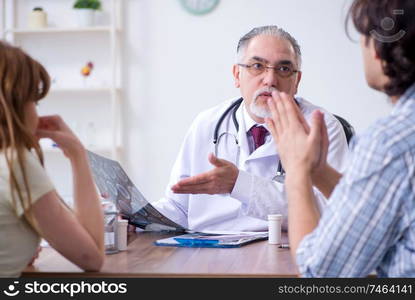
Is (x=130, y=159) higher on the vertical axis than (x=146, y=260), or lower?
lower

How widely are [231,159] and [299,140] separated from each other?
113cm

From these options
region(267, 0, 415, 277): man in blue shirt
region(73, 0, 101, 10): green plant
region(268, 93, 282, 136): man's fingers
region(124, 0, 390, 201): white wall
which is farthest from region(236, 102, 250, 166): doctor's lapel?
region(73, 0, 101, 10): green plant

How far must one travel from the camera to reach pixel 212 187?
6.50 ft

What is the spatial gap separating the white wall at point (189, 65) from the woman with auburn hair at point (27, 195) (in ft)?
10.9

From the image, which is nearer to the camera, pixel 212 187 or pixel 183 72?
pixel 212 187

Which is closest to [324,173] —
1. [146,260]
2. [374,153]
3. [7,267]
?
[374,153]

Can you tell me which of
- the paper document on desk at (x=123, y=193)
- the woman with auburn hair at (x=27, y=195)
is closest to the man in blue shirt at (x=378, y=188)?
the woman with auburn hair at (x=27, y=195)

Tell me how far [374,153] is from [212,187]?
2.86 feet

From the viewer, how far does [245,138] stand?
2508 millimetres

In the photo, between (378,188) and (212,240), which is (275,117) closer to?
(378,188)

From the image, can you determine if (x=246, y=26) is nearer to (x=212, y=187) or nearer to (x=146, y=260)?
(x=212, y=187)

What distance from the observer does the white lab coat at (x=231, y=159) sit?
237 centimetres


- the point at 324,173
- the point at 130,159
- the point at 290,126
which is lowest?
the point at 130,159

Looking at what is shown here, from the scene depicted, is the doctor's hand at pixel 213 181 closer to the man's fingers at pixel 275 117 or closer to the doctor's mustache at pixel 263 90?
the man's fingers at pixel 275 117
